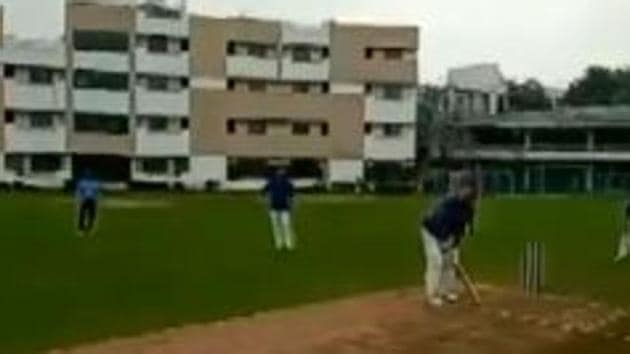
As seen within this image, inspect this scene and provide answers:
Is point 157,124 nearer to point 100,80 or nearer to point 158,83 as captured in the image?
point 158,83

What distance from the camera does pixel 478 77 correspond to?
130500mm

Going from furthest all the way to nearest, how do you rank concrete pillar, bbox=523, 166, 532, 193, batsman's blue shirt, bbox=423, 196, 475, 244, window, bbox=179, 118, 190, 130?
1. concrete pillar, bbox=523, 166, 532, 193
2. window, bbox=179, 118, 190, 130
3. batsman's blue shirt, bbox=423, 196, 475, 244

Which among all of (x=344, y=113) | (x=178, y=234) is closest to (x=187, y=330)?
(x=178, y=234)

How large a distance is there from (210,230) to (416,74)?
58508mm

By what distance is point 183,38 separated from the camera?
3681 inches

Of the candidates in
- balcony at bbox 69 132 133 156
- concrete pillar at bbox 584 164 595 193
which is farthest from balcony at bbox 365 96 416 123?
concrete pillar at bbox 584 164 595 193

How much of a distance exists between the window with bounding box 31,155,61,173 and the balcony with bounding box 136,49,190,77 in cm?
747

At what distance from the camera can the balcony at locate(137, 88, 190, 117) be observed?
91.9 m

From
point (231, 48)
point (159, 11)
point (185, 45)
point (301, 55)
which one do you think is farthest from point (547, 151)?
point (159, 11)

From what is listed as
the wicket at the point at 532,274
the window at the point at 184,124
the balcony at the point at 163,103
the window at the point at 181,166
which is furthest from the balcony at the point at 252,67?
the wicket at the point at 532,274

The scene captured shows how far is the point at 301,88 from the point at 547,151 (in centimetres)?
2226

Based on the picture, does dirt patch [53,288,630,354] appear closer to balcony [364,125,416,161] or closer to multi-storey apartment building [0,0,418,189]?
multi-storey apartment building [0,0,418,189]

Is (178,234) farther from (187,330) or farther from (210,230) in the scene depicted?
(187,330)

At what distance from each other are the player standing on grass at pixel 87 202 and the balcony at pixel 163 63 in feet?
176
